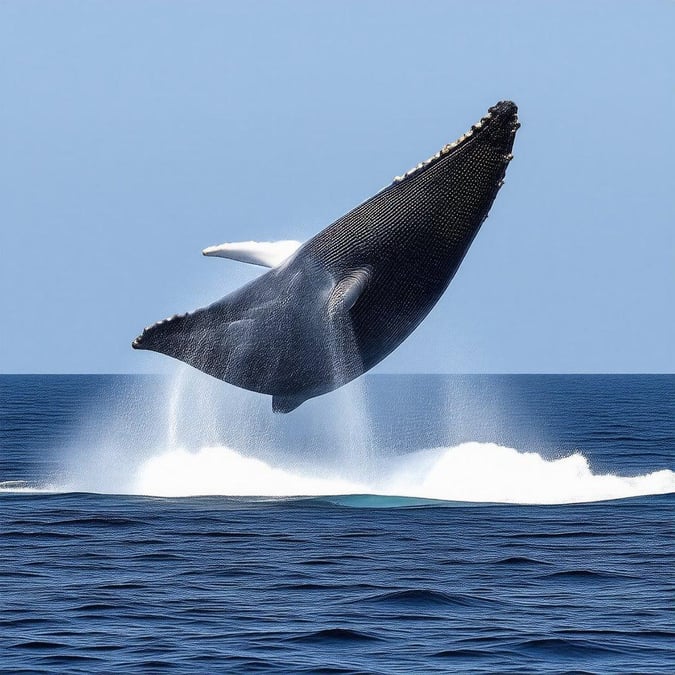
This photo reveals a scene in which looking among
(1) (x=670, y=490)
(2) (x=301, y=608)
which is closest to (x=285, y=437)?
(1) (x=670, y=490)

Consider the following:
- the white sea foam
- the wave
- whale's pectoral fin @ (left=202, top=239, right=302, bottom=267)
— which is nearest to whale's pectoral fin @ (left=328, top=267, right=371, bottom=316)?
whale's pectoral fin @ (left=202, top=239, right=302, bottom=267)

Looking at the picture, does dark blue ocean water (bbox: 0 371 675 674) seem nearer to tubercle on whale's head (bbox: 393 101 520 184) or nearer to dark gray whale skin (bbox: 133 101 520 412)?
dark gray whale skin (bbox: 133 101 520 412)

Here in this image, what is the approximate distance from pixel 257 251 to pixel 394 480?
15185 mm

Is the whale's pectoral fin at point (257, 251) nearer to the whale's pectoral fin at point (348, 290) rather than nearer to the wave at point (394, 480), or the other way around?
the whale's pectoral fin at point (348, 290)

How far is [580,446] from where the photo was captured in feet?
173

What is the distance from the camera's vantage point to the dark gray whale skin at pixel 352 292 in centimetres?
1658

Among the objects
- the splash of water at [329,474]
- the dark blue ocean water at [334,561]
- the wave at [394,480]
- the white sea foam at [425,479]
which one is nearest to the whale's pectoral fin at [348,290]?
the dark blue ocean water at [334,561]

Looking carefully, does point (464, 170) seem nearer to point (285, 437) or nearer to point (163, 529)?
point (163, 529)

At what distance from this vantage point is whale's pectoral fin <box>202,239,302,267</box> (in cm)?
1817

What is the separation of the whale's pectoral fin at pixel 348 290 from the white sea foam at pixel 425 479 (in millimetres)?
13084

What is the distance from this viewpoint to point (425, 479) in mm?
33312

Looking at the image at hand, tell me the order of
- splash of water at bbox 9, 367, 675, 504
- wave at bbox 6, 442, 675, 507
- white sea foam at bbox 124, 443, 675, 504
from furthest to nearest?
white sea foam at bbox 124, 443, 675, 504, splash of water at bbox 9, 367, 675, 504, wave at bbox 6, 442, 675, 507

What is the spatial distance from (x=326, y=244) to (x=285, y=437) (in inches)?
1710

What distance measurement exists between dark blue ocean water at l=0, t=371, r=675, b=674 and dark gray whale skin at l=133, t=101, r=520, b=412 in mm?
2768
